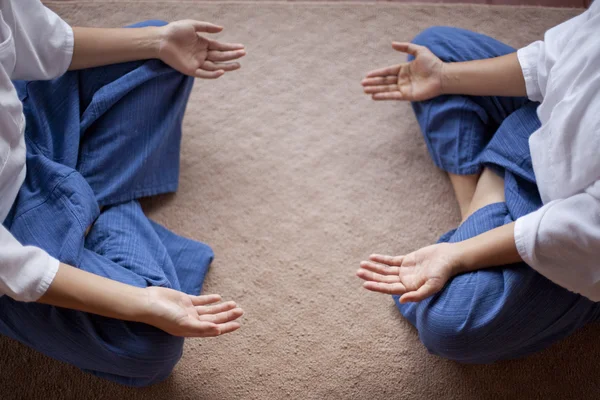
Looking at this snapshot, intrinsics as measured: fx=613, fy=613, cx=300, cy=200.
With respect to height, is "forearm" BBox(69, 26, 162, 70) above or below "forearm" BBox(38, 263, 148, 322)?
above

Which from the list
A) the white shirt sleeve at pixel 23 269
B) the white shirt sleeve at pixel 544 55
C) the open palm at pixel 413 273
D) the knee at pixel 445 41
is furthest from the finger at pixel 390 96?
the white shirt sleeve at pixel 23 269

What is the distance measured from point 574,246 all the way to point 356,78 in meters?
0.71

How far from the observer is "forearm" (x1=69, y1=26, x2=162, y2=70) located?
1.12 m

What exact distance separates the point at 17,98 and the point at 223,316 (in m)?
0.49

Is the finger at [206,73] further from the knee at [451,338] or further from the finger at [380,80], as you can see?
the knee at [451,338]

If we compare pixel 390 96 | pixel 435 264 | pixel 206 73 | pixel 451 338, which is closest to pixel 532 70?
pixel 390 96

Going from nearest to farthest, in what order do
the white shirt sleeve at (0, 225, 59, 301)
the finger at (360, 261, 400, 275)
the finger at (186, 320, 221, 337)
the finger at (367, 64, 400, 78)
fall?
the white shirt sleeve at (0, 225, 59, 301)
the finger at (186, 320, 221, 337)
the finger at (360, 261, 400, 275)
the finger at (367, 64, 400, 78)

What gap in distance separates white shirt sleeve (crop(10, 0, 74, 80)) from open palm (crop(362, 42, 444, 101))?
596mm

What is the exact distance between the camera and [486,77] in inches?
46.6

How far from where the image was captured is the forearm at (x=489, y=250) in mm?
1007

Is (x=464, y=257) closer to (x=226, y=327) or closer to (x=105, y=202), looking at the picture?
(x=226, y=327)

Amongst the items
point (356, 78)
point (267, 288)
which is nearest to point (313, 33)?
point (356, 78)

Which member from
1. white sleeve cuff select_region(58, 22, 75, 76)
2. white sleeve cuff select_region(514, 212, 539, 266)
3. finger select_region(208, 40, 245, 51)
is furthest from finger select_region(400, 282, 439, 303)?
white sleeve cuff select_region(58, 22, 75, 76)

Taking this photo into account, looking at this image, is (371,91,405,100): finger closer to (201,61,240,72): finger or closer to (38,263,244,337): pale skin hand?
(201,61,240,72): finger
